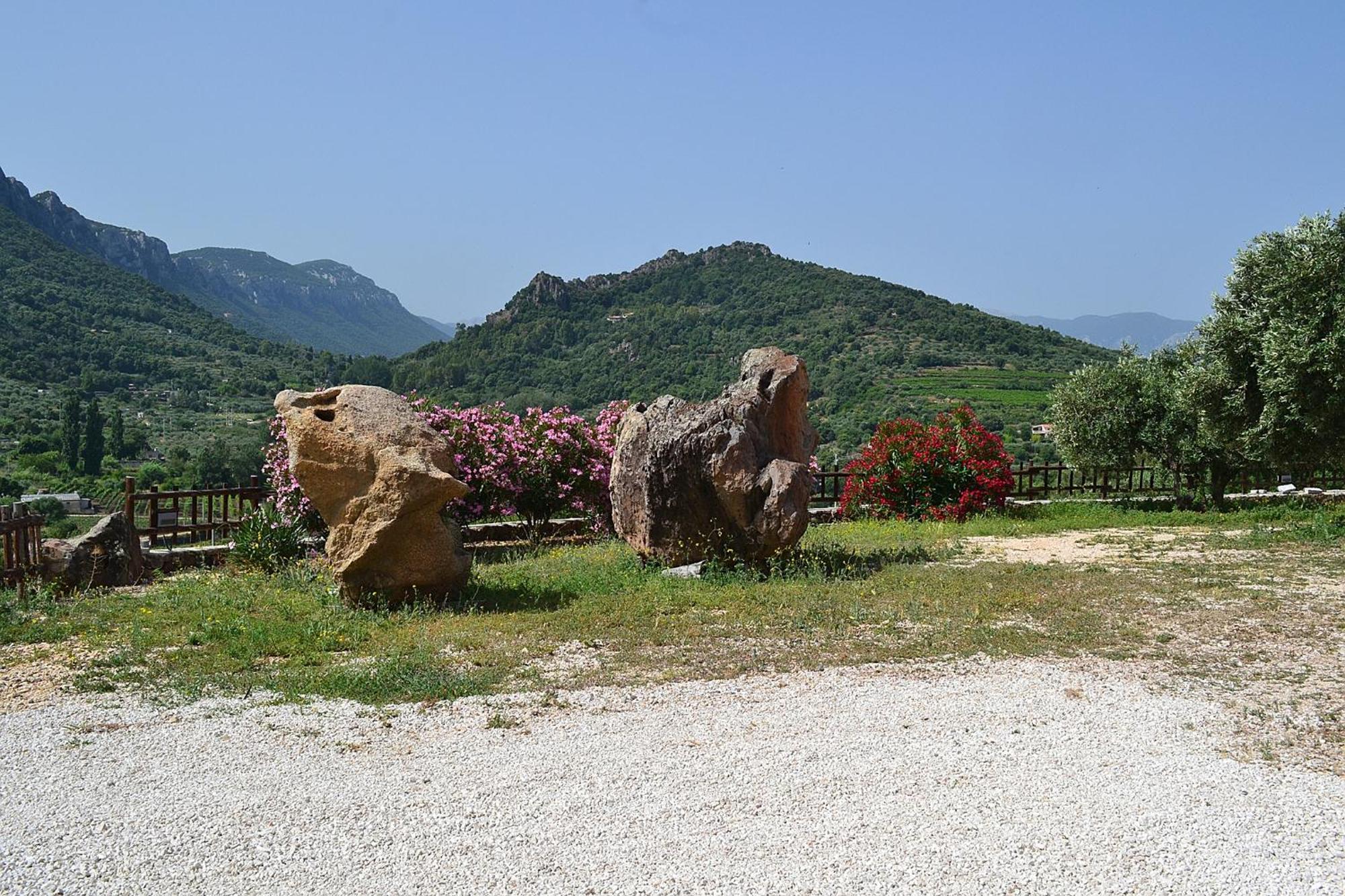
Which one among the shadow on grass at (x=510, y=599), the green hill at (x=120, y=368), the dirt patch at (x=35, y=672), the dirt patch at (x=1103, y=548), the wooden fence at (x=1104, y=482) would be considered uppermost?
the green hill at (x=120, y=368)

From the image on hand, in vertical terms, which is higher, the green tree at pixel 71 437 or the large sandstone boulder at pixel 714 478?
the green tree at pixel 71 437

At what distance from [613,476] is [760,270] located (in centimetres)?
6080

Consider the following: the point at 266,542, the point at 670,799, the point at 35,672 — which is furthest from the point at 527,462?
the point at 670,799

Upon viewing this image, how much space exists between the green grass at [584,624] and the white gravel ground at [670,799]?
2.29 feet

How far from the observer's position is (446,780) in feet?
18.6

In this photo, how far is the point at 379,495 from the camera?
9.89m

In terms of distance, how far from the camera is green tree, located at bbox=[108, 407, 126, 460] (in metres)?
47.4

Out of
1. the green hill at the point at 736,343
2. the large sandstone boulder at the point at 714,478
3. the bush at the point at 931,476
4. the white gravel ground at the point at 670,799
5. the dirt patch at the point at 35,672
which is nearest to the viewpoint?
the white gravel ground at the point at 670,799

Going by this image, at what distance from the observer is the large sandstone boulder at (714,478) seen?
1198 centimetres

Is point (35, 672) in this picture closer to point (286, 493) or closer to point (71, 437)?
point (286, 493)

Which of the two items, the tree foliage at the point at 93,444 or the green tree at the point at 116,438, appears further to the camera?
the green tree at the point at 116,438

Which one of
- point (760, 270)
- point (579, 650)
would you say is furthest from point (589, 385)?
point (579, 650)

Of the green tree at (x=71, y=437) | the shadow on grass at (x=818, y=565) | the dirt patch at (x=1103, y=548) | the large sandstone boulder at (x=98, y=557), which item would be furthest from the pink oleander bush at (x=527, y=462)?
the green tree at (x=71, y=437)

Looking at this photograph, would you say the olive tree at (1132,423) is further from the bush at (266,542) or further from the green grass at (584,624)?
the bush at (266,542)
